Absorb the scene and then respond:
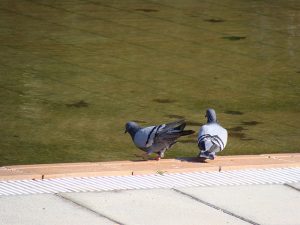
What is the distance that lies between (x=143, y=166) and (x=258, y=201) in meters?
1.11

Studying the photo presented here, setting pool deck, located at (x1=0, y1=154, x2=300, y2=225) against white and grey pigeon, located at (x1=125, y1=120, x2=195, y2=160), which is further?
white and grey pigeon, located at (x1=125, y1=120, x2=195, y2=160)

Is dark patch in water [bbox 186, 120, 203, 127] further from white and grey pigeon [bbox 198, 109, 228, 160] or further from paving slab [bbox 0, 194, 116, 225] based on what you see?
paving slab [bbox 0, 194, 116, 225]

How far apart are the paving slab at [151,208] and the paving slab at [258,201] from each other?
14cm

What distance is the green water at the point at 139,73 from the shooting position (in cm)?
906

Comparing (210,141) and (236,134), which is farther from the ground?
(210,141)

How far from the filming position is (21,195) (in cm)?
688

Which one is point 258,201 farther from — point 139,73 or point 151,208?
point 139,73

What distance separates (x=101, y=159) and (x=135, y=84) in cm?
292

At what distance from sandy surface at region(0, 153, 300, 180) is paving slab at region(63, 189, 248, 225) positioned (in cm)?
41

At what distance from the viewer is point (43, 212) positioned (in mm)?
6543

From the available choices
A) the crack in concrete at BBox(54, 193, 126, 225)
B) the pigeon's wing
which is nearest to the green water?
the pigeon's wing

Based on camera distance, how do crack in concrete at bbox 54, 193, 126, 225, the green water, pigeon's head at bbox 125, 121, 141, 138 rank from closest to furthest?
crack in concrete at bbox 54, 193, 126, 225 < pigeon's head at bbox 125, 121, 141, 138 < the green water

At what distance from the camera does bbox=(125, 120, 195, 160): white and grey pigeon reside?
25.2ft

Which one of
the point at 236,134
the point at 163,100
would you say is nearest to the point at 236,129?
the point at 236,134
